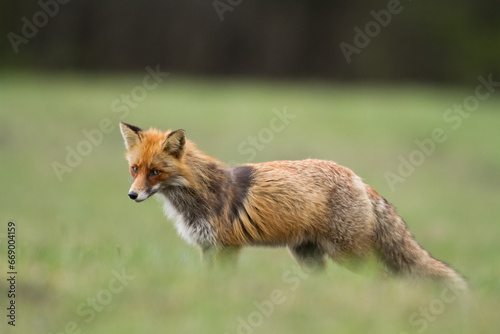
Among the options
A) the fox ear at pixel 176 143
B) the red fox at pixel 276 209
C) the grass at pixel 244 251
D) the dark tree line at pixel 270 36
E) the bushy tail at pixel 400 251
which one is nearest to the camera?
the grass at pixel 244 251

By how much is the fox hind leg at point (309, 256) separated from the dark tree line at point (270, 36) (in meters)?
31.6

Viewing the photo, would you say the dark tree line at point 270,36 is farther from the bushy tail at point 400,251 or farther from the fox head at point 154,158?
the bushy tail at point 400,251

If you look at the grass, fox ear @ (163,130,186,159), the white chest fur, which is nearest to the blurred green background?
the grass

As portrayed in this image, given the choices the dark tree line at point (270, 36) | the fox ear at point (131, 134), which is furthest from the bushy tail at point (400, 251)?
the dark tree line at point (270, 36)

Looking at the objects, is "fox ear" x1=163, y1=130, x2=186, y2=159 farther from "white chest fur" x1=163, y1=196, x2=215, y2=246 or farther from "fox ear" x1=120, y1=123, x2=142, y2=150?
"white chest fur" x1=163, y1=196, x2=215, y2=246

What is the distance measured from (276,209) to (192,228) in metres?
0.93

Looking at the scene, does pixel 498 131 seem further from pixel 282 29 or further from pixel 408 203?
pixel 282 29

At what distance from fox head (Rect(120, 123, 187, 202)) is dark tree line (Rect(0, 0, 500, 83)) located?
31611 mm

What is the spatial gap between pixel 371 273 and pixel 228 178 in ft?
6.13

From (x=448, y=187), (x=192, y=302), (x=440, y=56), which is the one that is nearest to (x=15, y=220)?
(x=192, y=302)

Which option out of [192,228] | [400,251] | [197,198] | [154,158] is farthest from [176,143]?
[400,251]

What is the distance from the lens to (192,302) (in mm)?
5508

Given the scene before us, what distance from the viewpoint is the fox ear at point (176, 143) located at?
6.88 meters

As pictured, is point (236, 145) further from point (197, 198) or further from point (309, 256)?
point (197, 198)
